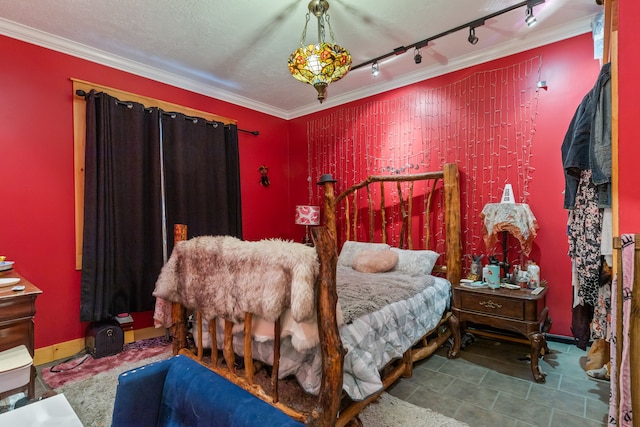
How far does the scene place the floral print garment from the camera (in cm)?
188

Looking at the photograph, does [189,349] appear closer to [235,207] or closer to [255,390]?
[255,390]

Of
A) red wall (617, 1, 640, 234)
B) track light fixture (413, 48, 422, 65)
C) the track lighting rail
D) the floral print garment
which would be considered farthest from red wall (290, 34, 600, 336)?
red wall (617, 1, 640, 234)

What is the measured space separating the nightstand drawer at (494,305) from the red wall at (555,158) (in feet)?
2.41

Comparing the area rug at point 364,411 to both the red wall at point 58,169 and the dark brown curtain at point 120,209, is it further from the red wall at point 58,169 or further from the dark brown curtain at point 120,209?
the red wall at point 58,169

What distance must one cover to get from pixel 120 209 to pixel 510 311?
11.2 feet

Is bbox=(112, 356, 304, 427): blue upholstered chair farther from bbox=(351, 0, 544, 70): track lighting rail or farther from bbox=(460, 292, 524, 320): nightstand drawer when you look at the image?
bbox=(351, 0, 544, 70): track lighting rail

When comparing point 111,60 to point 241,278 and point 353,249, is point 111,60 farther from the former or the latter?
point 353,249

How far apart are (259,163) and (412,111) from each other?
6.95 ft

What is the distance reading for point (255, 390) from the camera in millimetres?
1523

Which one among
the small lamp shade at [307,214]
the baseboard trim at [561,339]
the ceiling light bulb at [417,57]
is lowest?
the baseboard trim at [561,339]

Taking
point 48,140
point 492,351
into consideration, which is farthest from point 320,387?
point 48,140

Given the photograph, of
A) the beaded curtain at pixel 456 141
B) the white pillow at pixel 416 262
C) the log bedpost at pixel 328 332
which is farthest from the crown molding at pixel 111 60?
the log bedpost at pixel 328 332

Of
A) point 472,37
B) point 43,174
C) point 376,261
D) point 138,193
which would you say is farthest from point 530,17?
point 43,174

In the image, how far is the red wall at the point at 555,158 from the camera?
2.66m
